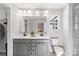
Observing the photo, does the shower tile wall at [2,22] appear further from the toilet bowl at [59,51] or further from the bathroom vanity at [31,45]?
the toilet bowl at [59,51]

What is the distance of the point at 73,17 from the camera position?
1.86 meters

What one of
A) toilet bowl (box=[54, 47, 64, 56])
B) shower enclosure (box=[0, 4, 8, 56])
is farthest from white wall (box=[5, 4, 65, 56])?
toilet bowl (box=[54, 47, 64, 56])

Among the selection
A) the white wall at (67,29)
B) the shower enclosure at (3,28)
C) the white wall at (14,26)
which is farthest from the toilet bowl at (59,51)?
the shower enclosure at (3,28)

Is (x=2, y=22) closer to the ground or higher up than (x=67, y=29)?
higher up

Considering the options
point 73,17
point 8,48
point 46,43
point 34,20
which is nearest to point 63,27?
point 73,17

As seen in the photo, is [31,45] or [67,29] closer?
[67,29]

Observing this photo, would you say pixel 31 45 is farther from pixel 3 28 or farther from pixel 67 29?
pixel 67 29

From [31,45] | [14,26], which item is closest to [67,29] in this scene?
[31,45]

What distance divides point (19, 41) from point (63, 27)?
0.82 m

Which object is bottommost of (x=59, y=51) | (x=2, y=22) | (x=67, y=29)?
(x=59, y=51)

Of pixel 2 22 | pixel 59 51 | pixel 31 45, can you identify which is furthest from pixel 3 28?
pixel 59 51

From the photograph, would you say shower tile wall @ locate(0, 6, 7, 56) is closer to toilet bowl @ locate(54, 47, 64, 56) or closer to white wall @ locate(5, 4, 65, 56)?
white wall @ locate(5, 4, 65, 56)

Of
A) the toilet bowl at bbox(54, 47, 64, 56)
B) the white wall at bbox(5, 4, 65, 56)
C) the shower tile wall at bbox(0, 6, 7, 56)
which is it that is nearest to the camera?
the toilet bowl at bbox(54, 47, 64, 56)

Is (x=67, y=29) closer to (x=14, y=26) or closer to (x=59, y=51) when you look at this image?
(x=59, y=51)
